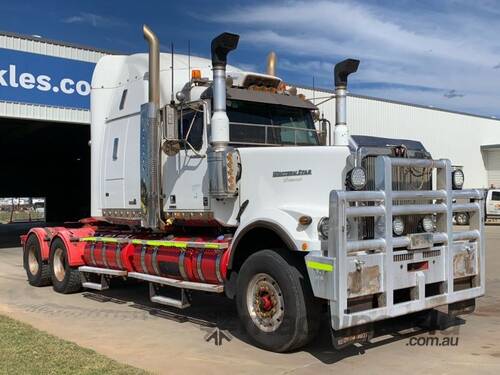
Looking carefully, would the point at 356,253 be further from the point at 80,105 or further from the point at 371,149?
the point at 80,105

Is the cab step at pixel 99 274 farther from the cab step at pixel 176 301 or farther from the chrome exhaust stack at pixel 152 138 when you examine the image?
the chrome exhaust stack at pixel 152 138

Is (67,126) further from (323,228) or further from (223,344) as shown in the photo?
(323,228)

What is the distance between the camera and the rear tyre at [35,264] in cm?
1112

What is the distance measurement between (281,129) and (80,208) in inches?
1630

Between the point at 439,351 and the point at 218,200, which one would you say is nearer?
the point at 439,351

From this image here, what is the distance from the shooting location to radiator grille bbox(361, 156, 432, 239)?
5.93m

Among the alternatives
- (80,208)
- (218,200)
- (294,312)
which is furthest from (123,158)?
(80,208)

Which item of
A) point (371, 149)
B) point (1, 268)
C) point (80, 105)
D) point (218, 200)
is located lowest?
point (1, 268)

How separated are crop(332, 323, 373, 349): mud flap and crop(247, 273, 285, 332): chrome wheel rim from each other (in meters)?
0.70

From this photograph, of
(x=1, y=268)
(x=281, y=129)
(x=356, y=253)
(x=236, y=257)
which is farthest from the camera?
(x=1, y=268)

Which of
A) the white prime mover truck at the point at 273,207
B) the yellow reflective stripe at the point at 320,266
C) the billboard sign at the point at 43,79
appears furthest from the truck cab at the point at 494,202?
the yellow reflective stripe at the point at 320,266

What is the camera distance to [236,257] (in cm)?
684

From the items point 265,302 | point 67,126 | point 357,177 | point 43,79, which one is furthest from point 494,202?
point 357,177

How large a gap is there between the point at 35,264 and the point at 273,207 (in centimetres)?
685
